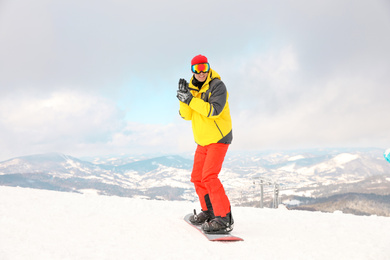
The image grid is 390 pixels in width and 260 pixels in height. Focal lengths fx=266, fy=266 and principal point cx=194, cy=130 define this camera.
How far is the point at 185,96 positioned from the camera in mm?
4023

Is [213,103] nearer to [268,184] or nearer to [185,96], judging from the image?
[185,96]

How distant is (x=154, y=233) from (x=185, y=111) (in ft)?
6.32

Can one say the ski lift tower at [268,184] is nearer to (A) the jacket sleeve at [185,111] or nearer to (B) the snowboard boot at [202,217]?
(B) the snowboard boot at [202,217]

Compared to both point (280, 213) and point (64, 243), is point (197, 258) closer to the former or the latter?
point (64, 243)

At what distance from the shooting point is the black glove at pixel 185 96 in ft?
13.1

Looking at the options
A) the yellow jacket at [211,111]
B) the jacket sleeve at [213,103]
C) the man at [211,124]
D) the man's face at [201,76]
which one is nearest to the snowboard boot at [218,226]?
the man at [211,124]

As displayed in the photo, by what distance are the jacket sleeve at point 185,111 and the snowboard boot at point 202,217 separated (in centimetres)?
166

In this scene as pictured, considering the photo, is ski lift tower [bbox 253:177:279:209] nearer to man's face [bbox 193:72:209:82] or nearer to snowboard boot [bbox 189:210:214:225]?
snowboard boot [bbox 189:210:214:225]

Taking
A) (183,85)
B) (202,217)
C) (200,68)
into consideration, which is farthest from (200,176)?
(200,68)

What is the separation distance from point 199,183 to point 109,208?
2.01 m

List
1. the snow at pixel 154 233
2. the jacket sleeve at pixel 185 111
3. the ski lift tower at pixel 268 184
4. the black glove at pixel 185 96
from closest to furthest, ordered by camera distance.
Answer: the snow at pixel 154 233, the black glove at pixel 185 96, the jacket sleeve at pixel 185 111, the ski lift tower at pixel 268 184

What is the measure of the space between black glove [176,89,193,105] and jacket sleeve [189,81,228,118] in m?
0.08

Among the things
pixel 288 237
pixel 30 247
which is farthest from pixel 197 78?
pixel 30 247

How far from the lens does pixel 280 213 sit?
18.9ft
